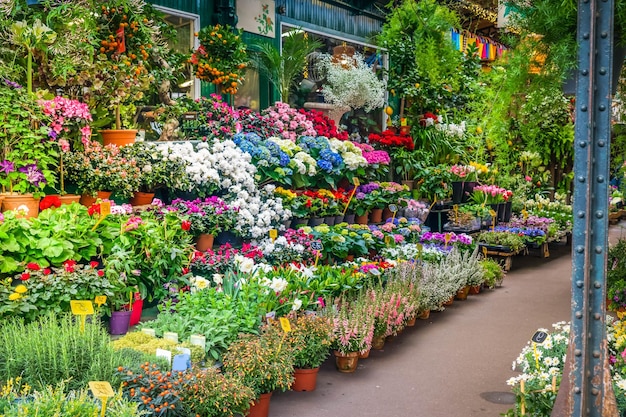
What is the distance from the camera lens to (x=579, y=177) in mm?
2053

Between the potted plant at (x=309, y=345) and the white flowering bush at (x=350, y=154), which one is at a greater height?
the white flowering bush at (x=350, y=154)

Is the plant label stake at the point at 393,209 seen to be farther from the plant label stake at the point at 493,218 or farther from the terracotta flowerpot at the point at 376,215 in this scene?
the plant label stake at the point at 493,218

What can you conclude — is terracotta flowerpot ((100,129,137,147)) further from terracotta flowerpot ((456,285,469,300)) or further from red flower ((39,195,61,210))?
terracotta flowerpot ((456,285,469,300))

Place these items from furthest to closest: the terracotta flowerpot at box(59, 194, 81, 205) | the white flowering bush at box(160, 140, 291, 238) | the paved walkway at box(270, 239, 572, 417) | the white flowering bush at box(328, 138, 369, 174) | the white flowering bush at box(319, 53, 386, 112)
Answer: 1. the white flowering bush at box(319, 53, 386, 112)
2. the white flowering bush at box(328, 138, 369, 174)
3. the white flowering bush at box(160, 140, 291, 238)
4. the terracotta flowerpot at box(59, 194, 81, 205)
5. the paved walkway at box(270, 239, 572, 417)

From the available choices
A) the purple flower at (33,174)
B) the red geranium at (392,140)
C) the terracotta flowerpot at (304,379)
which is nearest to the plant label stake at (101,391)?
the terracotta flowerpot at (304,379)

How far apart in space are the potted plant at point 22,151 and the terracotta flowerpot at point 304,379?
2.15m

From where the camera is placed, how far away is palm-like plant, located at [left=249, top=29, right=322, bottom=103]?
881 cm

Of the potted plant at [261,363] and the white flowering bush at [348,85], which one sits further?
the white flowering bush at [348,85]

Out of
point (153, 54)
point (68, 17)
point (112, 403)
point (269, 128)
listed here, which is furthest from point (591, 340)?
point (269, 128)

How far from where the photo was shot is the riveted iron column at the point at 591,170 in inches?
80.3

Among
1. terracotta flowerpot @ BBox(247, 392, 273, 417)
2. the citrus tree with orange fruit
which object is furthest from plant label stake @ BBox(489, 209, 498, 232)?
terracotta flowerpot @ BBox(247, 392, 273, 417)

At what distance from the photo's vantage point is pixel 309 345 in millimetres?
4574

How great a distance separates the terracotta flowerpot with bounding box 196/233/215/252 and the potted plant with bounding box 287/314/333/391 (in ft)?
4.87

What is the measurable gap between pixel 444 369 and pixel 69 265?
2.85 m
